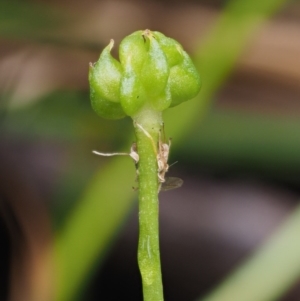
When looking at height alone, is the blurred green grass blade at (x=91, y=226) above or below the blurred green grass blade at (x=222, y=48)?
below

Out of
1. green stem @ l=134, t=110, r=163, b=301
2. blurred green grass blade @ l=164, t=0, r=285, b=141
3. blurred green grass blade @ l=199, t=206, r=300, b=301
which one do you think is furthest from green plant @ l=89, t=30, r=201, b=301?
blurred green grass blade @ l=164, t=0, r=285, b=141

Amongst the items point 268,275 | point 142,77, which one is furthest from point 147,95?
point 268,275

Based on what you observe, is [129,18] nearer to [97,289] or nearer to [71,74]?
[71,74]

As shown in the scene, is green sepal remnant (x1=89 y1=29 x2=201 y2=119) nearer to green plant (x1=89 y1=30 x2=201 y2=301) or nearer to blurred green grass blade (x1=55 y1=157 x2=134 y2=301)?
green plant (x1=89 y1=30 x2=201 y2=301)

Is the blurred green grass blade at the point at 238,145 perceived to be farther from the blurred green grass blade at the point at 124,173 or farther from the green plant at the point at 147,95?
the green plant at the point at 147,95

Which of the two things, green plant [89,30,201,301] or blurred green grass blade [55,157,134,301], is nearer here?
green plant [89,30,201,301]

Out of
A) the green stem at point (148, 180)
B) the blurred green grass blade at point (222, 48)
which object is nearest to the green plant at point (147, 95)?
the green stem at point (148, 180)

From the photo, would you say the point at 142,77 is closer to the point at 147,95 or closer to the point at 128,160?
the point at 147,95
